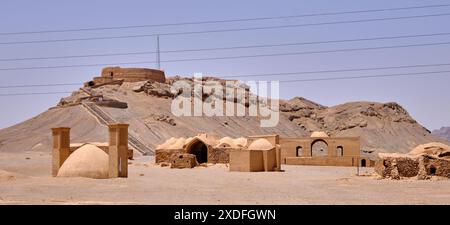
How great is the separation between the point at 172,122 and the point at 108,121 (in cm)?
894

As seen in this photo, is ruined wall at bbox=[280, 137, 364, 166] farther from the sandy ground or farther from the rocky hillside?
the sandy ground

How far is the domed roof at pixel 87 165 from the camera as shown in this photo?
75.5ft

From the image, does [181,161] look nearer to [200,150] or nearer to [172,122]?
[200,150]

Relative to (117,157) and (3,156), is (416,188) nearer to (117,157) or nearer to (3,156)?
(117,157)

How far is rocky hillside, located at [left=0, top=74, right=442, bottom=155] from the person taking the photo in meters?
59.4

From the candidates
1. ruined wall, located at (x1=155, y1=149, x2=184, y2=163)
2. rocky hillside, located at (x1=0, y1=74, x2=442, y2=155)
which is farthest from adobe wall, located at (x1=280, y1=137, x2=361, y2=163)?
rocky hillside, located at (x1=0, y1=74, x2=442, y2=155)

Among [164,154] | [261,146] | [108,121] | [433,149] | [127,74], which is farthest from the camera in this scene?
[127,74]

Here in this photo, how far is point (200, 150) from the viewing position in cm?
4344

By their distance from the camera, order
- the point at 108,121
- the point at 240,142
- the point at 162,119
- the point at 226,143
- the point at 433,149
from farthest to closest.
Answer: the point at 162,119
the point at 108,121
the point at 240,142
the point at 226,143
the point at 433,149

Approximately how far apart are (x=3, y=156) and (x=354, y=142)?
1012 inches

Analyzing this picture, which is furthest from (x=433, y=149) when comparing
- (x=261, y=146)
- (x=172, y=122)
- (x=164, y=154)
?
(x=172, y=122)

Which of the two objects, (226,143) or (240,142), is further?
(240,142)

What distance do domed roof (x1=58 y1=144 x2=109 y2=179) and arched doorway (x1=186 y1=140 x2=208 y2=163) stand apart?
1879cm
